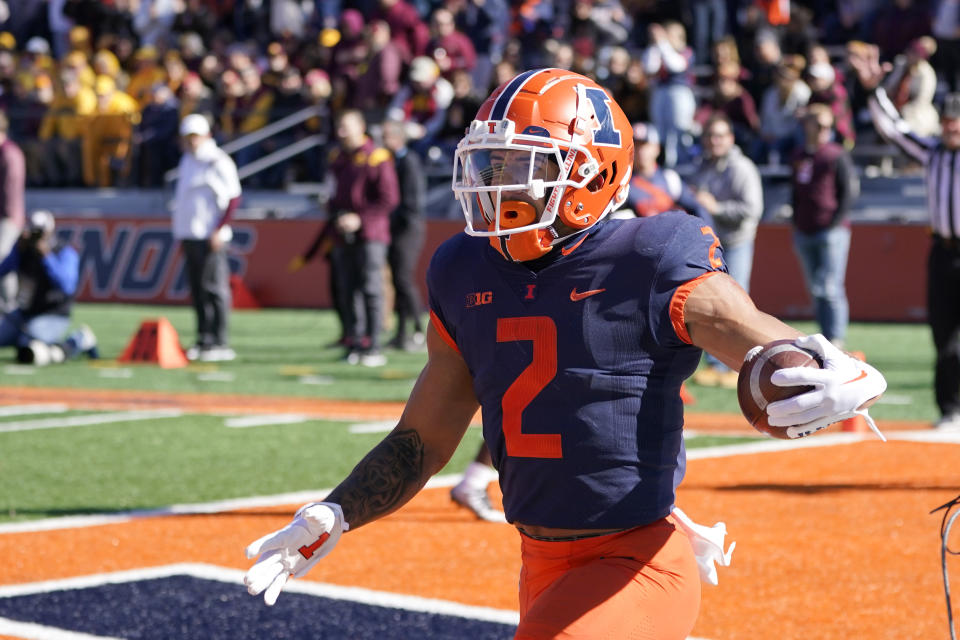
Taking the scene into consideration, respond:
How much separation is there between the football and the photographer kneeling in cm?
1141

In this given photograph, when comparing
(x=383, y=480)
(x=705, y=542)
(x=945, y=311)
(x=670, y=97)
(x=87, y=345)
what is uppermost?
(x=670, y=97)

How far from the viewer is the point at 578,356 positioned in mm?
3102

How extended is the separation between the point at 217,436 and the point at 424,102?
33.6ft

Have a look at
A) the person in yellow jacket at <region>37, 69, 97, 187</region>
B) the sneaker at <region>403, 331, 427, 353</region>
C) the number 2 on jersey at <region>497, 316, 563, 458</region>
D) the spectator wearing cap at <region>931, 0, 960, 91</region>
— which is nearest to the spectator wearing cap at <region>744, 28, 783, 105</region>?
the spectator wearing cap at <region>931, 0, 960, 91</region>

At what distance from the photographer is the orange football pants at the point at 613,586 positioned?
295 centimetres

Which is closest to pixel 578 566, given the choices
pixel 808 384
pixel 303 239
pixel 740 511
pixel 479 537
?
pixel 808 384

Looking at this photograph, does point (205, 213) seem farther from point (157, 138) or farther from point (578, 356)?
point (578, 356)

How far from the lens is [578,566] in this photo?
312cm

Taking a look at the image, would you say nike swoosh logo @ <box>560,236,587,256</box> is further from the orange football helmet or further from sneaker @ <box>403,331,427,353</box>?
sneaker @ <box>403,331,427,353</box>

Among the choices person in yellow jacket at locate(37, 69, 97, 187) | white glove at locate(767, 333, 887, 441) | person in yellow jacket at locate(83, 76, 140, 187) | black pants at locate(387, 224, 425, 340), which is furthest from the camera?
person in yellow jacket at locate(37, 69, 97, 187)

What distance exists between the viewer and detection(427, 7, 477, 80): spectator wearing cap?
18.9 metres

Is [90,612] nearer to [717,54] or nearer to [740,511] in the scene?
[740,511]

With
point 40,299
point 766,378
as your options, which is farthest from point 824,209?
point 766,378

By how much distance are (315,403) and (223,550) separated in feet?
14.7
